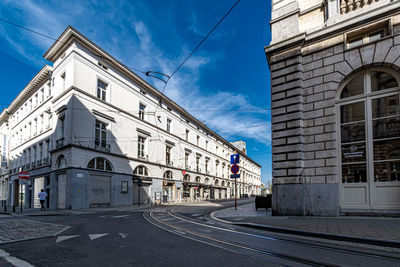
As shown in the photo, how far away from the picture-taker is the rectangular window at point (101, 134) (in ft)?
74.4

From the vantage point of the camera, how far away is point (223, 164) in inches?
2154

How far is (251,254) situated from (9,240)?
17.8 ft

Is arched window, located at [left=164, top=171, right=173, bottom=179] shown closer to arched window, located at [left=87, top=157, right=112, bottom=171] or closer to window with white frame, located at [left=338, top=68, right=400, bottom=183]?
arched window, located at [left=87, top=157, right=112, bottom=171]

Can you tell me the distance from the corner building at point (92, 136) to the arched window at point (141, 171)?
107mm

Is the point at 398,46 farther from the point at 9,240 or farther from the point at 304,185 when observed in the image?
the point at 9,240

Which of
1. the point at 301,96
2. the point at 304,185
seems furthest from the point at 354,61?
the point at 304,185

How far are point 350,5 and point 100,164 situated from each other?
67.7 feet

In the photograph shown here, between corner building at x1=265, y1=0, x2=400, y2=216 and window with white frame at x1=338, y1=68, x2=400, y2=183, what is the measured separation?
0.09ft

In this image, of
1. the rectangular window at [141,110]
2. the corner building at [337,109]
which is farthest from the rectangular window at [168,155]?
the corner building at [337,109]

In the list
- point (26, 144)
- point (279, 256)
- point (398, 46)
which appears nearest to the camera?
point (279, 256)

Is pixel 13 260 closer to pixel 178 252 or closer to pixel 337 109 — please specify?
pixel 178 252

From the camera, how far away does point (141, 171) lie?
92.8 feet

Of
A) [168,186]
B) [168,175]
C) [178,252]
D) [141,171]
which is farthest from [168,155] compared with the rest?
[178,252]

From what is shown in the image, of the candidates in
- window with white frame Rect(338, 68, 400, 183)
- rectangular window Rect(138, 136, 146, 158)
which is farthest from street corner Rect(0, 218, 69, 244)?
rectangular window Rect(138, 136, 146, 158)
